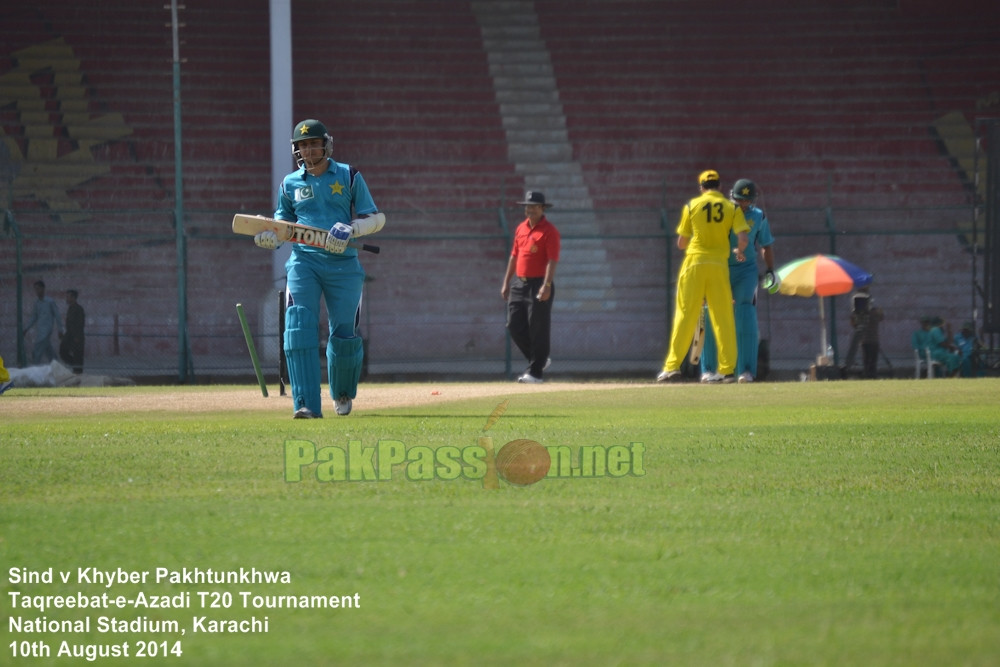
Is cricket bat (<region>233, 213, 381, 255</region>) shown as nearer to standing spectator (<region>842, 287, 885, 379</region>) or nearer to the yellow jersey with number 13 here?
the yellow jersey with number 13

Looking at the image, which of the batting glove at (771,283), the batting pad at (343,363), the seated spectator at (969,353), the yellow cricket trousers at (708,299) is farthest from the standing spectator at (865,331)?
the batting pad at (343,363)

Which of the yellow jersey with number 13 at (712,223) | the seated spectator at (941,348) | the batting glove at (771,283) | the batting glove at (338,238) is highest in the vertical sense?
the yellow jersey with number 13 at (712,223)

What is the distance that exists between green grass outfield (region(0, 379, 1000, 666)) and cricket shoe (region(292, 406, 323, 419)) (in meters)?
0.33

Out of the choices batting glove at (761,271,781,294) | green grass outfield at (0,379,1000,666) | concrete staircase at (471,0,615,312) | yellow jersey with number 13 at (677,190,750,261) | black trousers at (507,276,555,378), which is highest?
concrete staircase at (471,0,615,312)

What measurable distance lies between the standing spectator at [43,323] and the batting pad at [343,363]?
11.2 meters

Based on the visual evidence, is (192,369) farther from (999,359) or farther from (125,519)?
(125,519)

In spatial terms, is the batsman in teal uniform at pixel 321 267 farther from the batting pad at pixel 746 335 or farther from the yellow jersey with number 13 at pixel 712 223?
the batting pad at pixel 746 335

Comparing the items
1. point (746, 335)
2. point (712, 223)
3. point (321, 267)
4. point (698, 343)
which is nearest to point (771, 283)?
point (746, 335)

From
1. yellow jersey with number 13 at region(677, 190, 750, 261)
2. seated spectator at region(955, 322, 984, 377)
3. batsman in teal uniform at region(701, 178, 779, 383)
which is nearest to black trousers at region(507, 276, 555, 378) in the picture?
batsman in teal uniform at region(701, 178, 779, 383)

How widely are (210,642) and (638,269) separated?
19.8m

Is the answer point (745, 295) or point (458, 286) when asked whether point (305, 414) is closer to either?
point (745, 295)

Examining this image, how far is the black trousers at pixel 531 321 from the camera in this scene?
1498 cm

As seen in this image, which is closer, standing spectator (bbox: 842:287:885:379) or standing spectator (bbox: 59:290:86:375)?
standing spectator (bbox: 842:287:885:379)

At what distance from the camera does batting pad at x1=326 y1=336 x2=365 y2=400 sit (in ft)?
30.7
